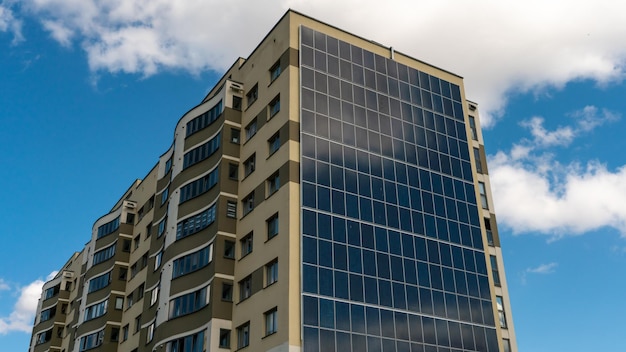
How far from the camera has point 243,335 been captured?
135 feet

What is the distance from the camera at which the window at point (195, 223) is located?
152ft

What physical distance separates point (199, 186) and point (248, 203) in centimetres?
522

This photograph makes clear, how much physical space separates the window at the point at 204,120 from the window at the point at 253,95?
92.7 inches

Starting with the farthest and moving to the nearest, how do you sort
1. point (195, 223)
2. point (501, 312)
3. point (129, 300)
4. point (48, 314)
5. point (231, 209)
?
point (48, 314) → point (129, 300) → point (501, 312) → point (195, 223) → point (231, 209)

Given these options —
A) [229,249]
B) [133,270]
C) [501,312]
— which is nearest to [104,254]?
[133,270]

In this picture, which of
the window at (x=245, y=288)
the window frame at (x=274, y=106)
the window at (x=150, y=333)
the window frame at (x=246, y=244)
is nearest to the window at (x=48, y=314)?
the window at (x=150, y=333)

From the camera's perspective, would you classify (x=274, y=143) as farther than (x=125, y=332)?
No

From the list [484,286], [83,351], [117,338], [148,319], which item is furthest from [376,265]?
[83,351]

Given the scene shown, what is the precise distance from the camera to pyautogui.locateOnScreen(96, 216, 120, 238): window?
68750 mm

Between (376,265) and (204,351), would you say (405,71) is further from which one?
(204,351)

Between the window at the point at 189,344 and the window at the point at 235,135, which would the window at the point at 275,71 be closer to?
the window at the point at 235,135

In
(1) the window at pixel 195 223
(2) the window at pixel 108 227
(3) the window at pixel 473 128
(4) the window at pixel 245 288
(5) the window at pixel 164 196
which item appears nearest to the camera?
(4) the window at pixel 245 288

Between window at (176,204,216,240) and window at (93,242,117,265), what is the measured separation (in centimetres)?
2162

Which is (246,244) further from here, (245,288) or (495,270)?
(495,270)
